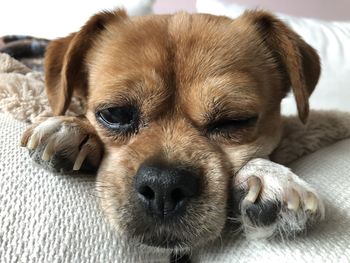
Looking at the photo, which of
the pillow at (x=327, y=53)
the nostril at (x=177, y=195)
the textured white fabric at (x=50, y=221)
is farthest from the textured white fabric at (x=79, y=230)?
the pillow at (x=327, y=53)

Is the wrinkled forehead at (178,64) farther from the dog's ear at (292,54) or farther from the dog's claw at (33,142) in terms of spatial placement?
the dog's claw at (33,142)

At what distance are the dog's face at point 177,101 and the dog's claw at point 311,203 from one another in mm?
164

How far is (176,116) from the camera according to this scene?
1063mm

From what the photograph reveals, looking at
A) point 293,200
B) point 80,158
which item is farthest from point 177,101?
point 293,200

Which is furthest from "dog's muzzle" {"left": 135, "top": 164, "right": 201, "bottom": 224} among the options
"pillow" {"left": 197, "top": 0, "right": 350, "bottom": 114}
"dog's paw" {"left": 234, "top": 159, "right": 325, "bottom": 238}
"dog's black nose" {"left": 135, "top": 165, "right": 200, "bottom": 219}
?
"pillow" {"left": 197, "top": 0, "right": 350, "bottom": 114}

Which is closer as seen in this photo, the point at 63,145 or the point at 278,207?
the point at 278,207

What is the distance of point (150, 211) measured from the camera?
0.90 m

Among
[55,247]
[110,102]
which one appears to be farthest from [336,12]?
[55,247]

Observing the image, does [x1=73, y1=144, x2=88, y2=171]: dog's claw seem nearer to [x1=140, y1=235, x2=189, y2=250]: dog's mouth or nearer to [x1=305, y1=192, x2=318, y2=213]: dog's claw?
[x1=140, y1=235, x2=189, y2=250]: dog's mouth

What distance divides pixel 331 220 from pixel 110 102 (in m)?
0.51

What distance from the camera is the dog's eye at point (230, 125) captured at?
1052 mm

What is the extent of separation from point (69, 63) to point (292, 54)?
1.78 ft

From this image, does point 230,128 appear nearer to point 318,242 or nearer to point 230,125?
point 230,125

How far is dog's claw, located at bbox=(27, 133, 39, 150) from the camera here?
98cm
